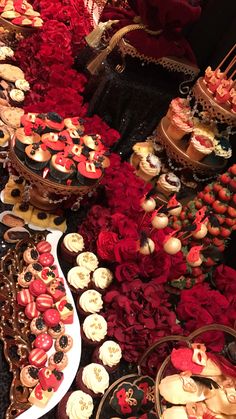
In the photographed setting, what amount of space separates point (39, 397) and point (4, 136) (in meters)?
1.04

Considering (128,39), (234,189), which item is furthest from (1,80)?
(234,189)

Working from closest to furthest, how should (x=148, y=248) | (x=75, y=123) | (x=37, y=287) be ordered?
(x=37, y=287) < (x=148, y=248) < (x=75, y=123)

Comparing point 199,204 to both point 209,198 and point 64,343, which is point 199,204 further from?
point 64,343

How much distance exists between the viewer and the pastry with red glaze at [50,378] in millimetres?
1360

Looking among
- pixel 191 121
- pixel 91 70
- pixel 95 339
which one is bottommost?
pixel 95 339

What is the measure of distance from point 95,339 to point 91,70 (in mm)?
1261

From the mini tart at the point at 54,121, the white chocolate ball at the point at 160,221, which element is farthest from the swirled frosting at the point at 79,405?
the mini tart at the point at 54,121

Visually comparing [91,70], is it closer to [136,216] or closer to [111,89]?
[111,89]

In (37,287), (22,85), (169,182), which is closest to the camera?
(37,287)

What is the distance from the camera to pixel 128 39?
6.54ft

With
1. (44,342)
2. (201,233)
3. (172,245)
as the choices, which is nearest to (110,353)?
(44,342)

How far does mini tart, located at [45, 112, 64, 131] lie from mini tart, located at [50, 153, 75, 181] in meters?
0.15

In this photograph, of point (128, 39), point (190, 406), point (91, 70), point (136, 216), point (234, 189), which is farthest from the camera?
point (91, 70)

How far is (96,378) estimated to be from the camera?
56.4 inches
